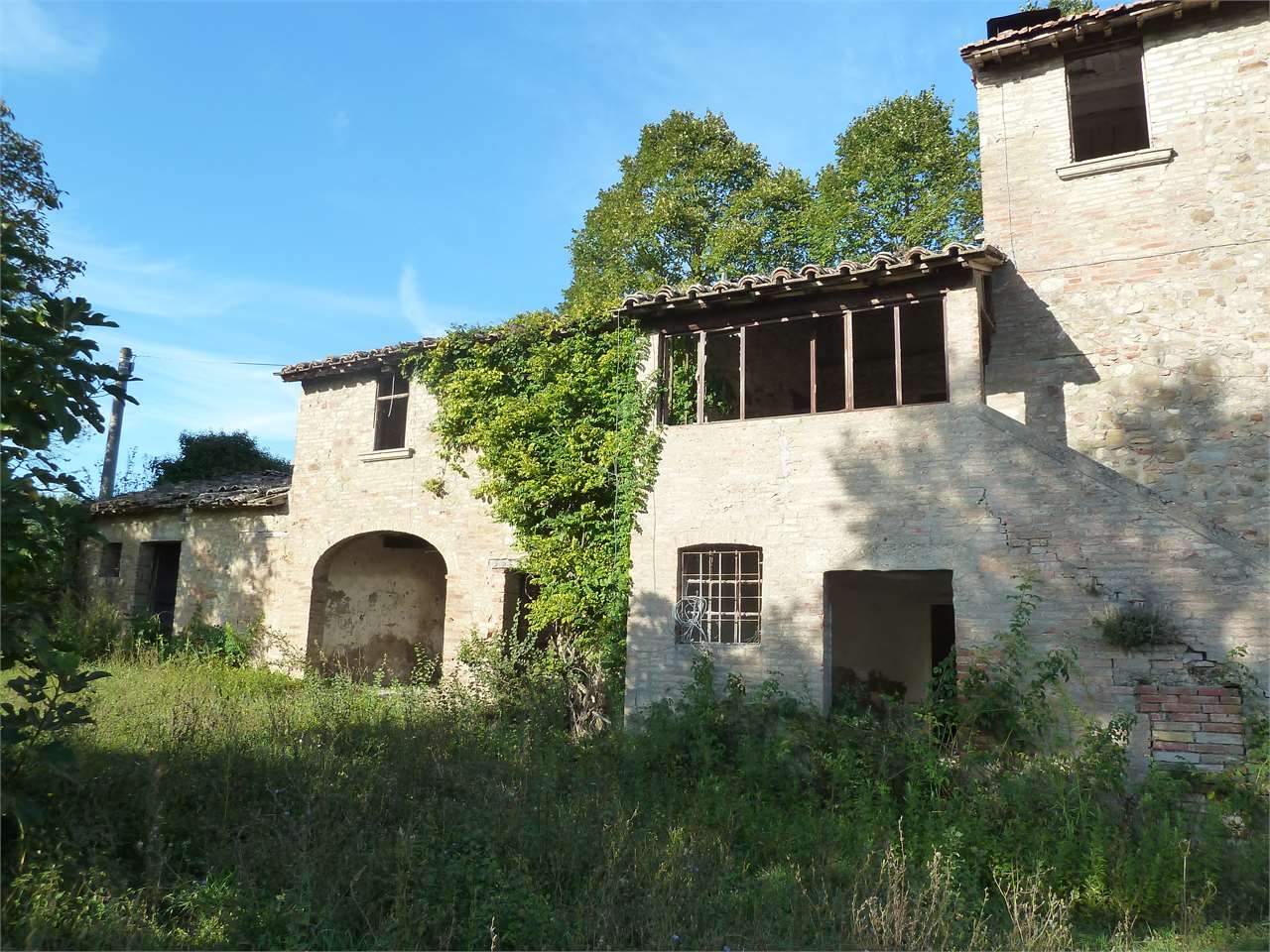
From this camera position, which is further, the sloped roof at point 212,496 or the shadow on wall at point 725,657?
the sloped roof at point 212,496

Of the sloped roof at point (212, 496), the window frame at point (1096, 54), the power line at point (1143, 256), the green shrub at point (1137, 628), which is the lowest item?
the green shrub at point (1137, 628)

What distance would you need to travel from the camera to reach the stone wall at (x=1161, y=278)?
970 centimetres

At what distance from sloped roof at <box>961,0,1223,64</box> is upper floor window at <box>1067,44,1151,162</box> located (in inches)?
14.1

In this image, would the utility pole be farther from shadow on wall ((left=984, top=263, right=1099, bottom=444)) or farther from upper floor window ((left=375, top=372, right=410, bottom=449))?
shadow on wall ((left=984, top=263, right=1099, bottom=444))

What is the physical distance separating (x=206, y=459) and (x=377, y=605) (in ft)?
42.1

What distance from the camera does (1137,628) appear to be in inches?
313

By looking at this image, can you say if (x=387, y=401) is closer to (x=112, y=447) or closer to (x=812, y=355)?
(x=812, y=355)

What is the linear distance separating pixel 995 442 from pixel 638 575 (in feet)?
14.5

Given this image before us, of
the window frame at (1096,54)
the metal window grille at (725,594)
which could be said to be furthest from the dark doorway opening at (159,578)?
the window frame at (1096,54)

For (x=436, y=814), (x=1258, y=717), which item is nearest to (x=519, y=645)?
(x=436, y=814)

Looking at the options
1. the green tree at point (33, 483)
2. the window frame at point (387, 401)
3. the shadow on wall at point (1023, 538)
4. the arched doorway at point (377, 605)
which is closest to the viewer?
the green tree at point (33, 483)

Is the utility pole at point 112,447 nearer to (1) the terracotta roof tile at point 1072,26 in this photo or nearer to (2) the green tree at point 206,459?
(2) the green tree at point 206,459

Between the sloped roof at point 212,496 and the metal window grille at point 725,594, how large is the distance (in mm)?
8278

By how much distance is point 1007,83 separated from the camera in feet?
37.4
